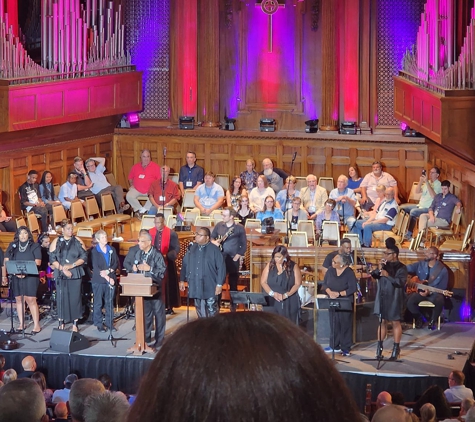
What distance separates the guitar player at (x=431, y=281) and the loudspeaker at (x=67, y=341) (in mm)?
3758

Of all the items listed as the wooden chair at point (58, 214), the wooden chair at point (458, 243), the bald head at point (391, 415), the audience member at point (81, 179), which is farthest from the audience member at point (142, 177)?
the bald head at point (391, 415)

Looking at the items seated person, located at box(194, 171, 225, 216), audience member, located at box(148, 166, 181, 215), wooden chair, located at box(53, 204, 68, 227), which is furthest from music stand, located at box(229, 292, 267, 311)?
audience member, located at box(148, 166, 181, 215)

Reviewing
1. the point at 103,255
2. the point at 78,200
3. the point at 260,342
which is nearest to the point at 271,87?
the point at 78,200

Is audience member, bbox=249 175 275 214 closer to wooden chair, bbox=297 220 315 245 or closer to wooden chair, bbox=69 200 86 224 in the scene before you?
wooden chair, bbox=297 220 315 245

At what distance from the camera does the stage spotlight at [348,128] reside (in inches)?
679

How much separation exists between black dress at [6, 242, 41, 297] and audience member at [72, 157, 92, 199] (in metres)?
4.56

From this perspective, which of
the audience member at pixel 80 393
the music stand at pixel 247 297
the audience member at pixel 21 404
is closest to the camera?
the audience member at pixel 21 404

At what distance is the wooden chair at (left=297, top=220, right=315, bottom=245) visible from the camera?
13531mm

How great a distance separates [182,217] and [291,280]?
4.36 m

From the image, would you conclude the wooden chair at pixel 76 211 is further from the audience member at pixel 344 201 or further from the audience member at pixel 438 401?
the audience member at pixel 438 401

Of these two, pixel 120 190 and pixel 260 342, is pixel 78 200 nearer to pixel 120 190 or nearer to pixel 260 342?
pixel 120 190

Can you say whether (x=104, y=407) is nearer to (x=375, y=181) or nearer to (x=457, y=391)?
(x=457, y=391)

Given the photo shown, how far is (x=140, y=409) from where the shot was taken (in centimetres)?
108

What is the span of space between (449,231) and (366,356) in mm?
3721
